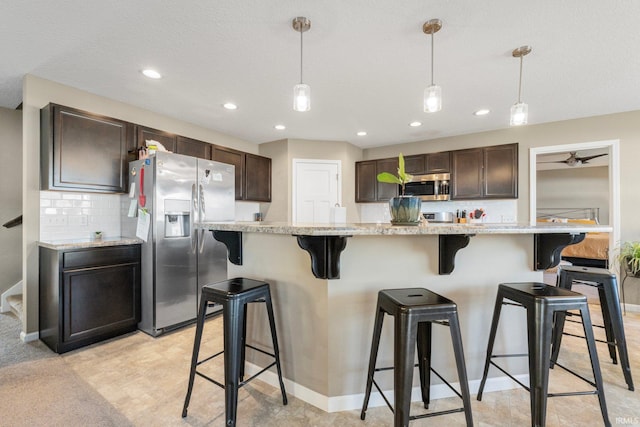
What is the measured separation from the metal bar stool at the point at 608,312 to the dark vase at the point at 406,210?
116 centimetres

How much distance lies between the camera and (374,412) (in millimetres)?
1615

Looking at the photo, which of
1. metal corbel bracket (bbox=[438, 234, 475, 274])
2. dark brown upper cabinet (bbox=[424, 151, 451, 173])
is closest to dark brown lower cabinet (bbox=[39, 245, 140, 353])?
metal corbel bracket (bbox=[438, 234, 475, 274])

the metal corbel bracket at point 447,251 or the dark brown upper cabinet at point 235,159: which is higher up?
the dark brown upper cabinet at point 235,159

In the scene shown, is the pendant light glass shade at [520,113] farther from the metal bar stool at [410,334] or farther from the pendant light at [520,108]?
the metal bar stool at [410,334]

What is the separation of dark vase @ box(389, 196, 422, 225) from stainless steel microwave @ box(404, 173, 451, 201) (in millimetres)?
2913

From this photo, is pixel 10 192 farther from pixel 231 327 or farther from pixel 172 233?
pixel 231 327

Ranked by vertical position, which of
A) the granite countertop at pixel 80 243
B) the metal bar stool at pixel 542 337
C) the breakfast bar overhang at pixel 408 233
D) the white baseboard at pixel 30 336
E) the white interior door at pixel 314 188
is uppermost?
the white interior door at pixel 314 188

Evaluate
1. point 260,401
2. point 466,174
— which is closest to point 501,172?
point 466,174

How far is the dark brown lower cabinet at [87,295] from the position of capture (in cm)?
234

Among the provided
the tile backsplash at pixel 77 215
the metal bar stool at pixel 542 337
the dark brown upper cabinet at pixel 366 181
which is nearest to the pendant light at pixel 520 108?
the metal bar stool at pixel 542 337

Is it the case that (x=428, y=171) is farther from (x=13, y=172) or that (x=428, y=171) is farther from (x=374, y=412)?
(x=13, y=172)

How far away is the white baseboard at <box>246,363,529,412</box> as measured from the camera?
163cm

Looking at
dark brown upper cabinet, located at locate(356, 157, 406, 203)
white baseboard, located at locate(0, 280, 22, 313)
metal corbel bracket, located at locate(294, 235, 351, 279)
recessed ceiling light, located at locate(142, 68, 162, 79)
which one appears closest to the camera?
metal corbel bracket, located at locate(294, 235, 351, 279)

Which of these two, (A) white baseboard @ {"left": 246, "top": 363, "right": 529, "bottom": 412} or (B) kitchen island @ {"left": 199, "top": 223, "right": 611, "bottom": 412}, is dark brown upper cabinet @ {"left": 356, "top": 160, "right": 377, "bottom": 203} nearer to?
(B) kitchen island @ {"left": 199, "top": 223, "right": 611, "bottom": 412}
